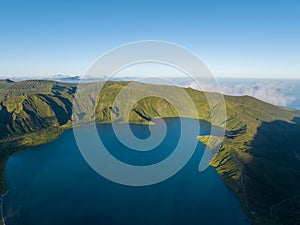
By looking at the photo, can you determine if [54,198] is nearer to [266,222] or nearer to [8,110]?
[266,222]

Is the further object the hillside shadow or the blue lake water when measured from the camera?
the hillside shadow

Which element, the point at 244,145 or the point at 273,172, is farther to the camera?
the point at 244,145

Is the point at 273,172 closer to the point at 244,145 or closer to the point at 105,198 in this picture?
the point at 244,145

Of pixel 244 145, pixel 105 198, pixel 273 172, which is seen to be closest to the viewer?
Answer: pixel 105 198

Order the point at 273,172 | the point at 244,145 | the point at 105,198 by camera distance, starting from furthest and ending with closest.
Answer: the point at 244,145
the point at 273,172
the point at 105,198

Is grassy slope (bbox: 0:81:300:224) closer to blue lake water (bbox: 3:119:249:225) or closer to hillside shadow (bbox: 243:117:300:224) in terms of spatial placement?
hillside shadow (bbox: 243:117:300:224)

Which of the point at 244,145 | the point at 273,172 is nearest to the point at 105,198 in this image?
the point at 273,172

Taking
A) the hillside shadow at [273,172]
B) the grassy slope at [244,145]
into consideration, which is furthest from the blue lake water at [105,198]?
the hillside shadow at [273,172]

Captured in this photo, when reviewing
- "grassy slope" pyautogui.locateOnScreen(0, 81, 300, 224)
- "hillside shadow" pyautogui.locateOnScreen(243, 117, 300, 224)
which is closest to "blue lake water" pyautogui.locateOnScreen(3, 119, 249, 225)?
"grassy slope" pyautogui.locateOnScreen(0, 81, 300, 224)

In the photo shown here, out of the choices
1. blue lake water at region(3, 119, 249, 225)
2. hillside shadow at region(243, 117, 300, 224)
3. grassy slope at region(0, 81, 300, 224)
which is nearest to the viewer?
blue lake water at region(3, 119, 249, 225)
